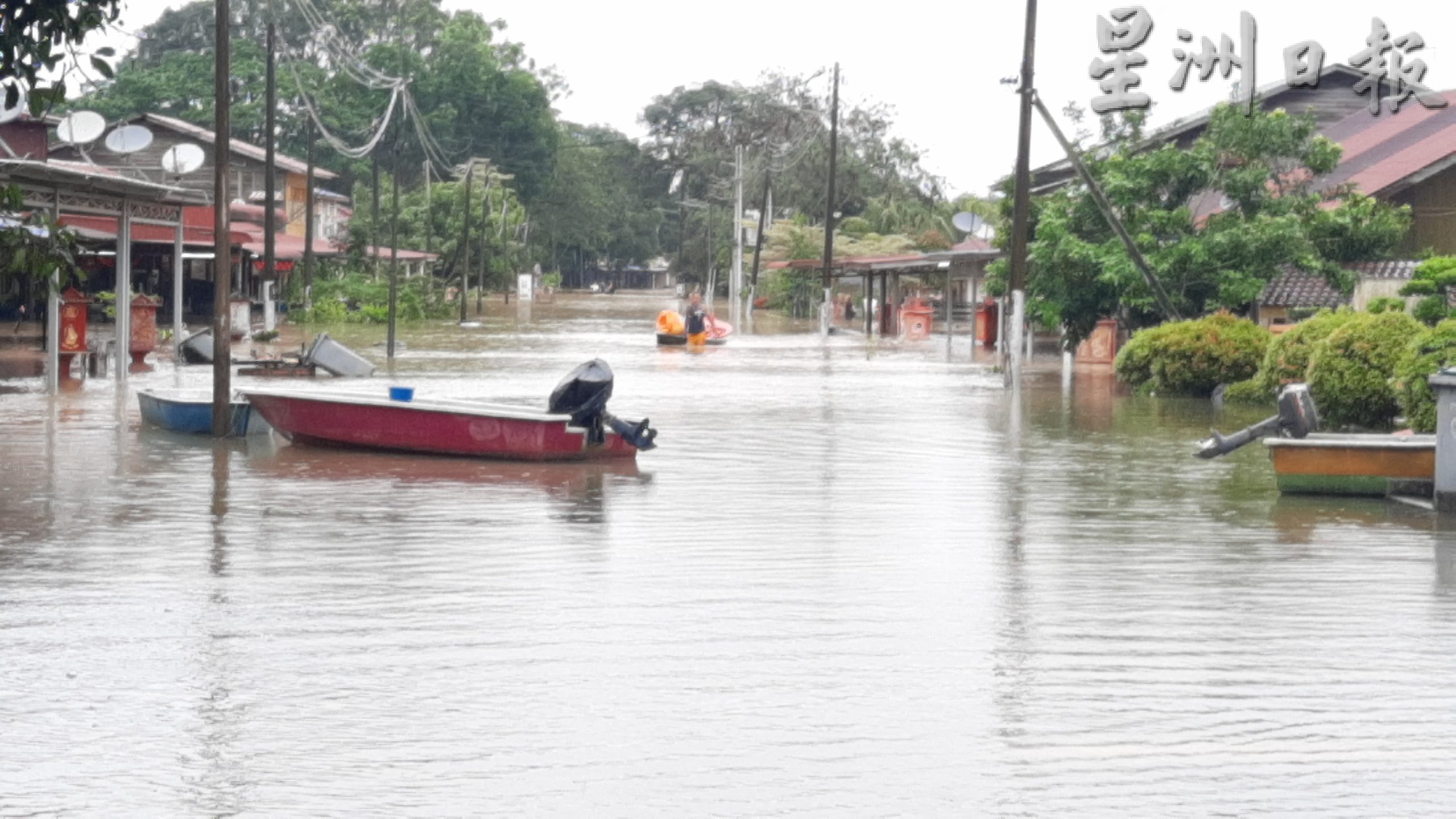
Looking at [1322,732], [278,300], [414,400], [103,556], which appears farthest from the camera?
[278,300]

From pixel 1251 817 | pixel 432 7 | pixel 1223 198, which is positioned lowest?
pixel 1251 817

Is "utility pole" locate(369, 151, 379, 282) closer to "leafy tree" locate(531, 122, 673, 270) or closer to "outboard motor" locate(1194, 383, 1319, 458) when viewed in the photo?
"outboard motor" locate(1194, 383, 1319, 458)

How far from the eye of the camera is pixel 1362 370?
76.1 ft

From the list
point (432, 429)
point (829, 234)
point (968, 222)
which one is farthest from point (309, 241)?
point (432, 429)

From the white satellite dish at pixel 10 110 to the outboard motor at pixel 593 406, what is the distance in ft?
18.1

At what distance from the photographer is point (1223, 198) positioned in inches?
1761

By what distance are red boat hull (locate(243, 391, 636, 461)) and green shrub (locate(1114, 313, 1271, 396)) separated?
14.6 metres

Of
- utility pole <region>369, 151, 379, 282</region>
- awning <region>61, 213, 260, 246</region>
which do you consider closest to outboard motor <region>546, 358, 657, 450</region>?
awning <region>61, 213, 260, 246</region>

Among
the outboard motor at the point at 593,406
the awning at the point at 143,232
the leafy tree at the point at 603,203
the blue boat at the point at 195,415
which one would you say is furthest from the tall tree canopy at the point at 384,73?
the outboard motor at the point at 593,406

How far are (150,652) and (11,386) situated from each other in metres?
20.9

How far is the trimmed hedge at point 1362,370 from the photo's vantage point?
909 inches

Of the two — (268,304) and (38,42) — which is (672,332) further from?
(38,42)

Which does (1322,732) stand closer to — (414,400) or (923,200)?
(414,400)

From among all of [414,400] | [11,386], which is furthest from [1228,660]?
[11,386]
